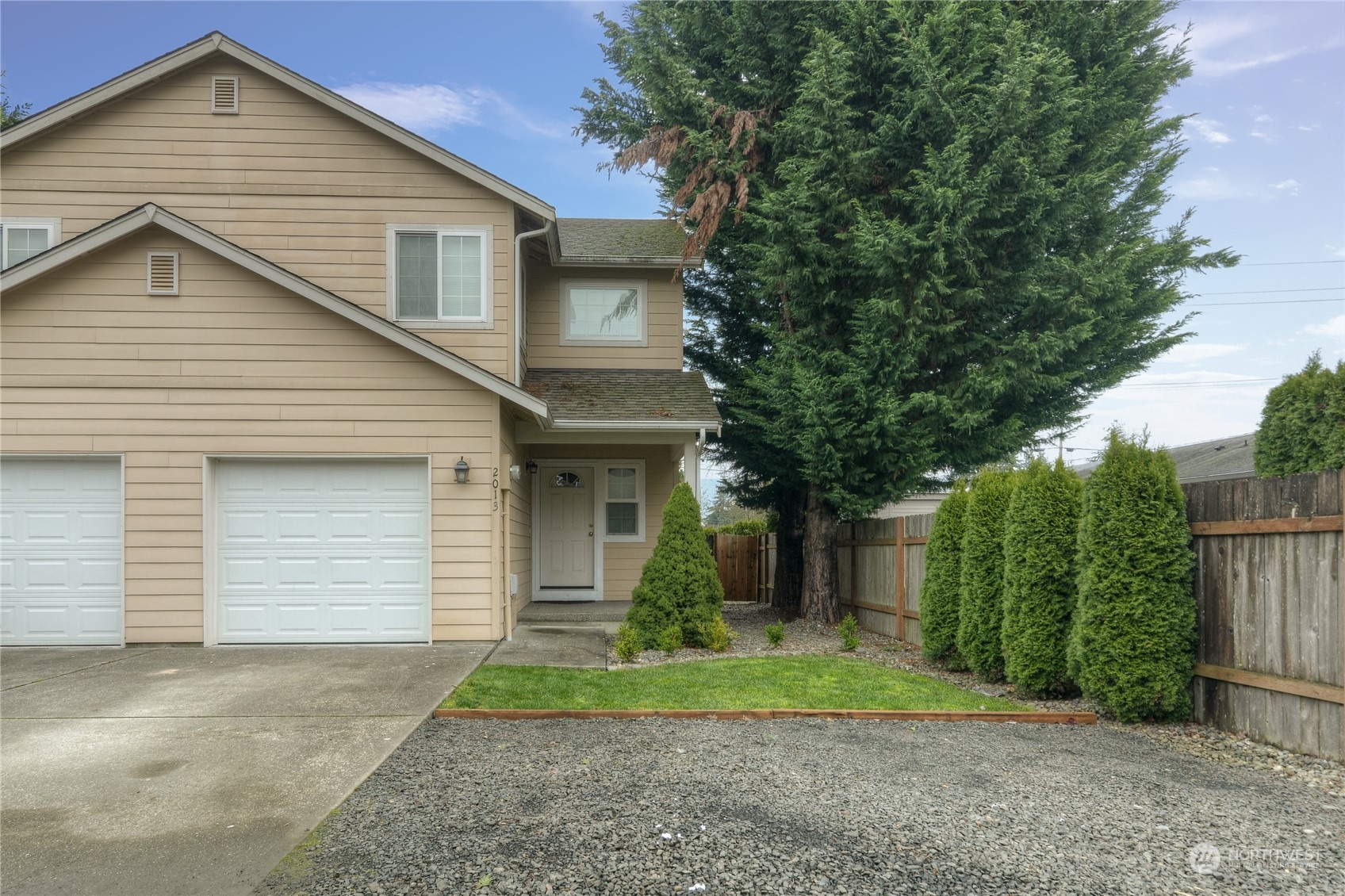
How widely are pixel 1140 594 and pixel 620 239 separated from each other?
10.2 metres

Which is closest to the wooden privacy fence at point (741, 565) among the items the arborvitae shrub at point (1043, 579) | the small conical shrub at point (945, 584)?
the small conical shrub at point (945, 584)

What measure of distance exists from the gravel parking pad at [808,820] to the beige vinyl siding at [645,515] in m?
7.77

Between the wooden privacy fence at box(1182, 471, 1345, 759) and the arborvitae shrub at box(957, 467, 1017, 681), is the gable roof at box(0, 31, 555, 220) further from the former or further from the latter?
the wooden privacy fence at box(1182, 471, 1345, 759)

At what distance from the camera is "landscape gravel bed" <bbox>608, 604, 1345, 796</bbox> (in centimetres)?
518

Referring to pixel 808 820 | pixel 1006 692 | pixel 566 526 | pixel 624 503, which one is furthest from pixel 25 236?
pixel 1006 692

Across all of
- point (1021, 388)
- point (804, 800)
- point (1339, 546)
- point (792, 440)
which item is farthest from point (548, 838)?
point (1021, 388)

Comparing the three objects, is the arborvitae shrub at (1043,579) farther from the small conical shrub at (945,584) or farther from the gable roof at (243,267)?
the gable roof at (243,267)

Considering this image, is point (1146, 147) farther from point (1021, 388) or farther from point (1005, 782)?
point (1005, 782)

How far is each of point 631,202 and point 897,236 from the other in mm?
9845

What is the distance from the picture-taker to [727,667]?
29.3 ft

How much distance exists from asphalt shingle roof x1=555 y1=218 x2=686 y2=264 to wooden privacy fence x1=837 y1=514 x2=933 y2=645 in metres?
5.09

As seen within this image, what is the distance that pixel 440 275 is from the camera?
1077cm

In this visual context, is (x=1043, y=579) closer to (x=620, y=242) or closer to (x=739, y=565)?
→ (x=620, y=242)

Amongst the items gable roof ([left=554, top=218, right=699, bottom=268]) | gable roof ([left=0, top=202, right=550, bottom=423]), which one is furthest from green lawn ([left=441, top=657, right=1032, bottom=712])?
gable roof ([left=554, top=218, right=699, bottom=268])
